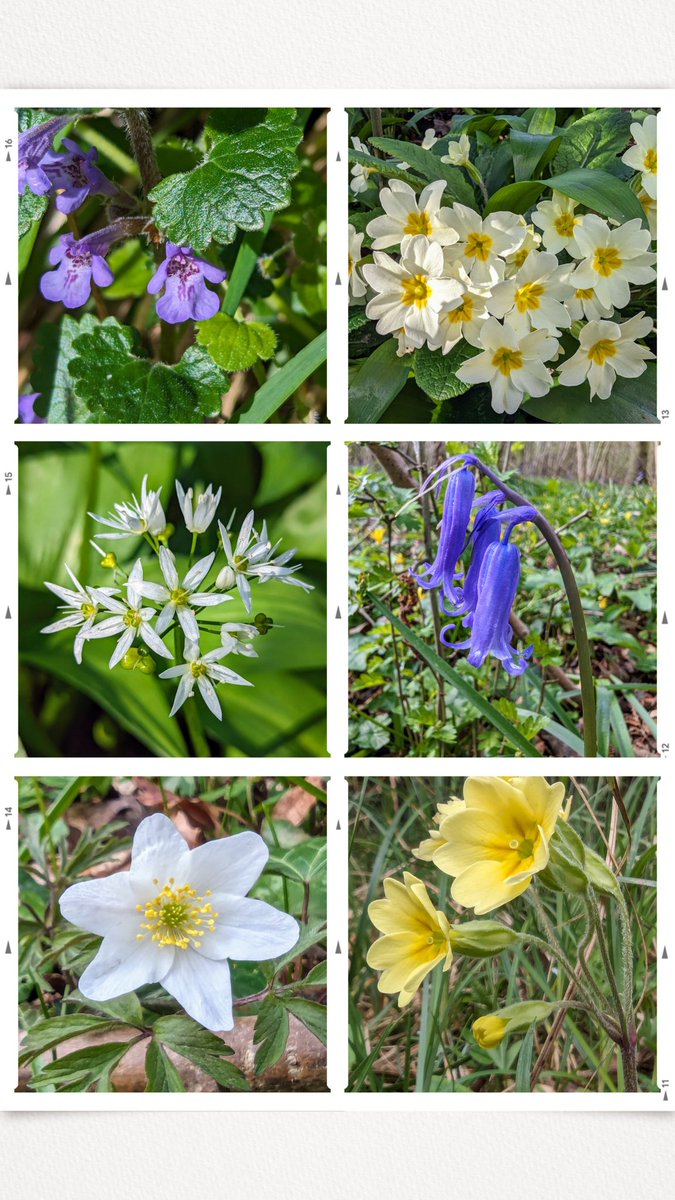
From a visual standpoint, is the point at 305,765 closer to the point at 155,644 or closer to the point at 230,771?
the point at 230,771

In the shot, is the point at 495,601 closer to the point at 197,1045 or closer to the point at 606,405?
the point at 606,405

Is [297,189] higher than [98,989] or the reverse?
higher

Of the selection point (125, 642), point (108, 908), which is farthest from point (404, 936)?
point (125, 642)

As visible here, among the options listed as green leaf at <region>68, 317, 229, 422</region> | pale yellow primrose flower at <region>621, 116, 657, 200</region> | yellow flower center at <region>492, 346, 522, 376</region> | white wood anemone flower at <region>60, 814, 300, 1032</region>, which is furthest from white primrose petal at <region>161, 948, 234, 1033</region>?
pale yellow primrose flower at <region>621, 116, 657, 200</region>

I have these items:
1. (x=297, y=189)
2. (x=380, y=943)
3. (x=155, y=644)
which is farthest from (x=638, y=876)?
(x=297, y=189)

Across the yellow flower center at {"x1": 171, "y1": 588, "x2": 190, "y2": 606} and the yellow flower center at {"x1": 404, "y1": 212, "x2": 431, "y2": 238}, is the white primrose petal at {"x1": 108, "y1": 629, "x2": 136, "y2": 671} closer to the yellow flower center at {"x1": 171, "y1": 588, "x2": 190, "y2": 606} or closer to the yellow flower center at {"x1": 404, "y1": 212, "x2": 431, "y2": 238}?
the yellow flower center at {"x1": 171, "y1": 588, "x2": 190, "y2": 606}

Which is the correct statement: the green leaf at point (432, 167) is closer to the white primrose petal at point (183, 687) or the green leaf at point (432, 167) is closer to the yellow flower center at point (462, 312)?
the yellow flower center at point (462, 312)
